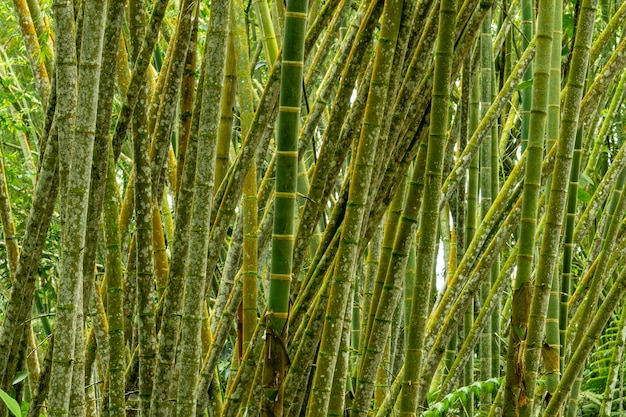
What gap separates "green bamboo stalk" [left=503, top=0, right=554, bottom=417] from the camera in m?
1.43

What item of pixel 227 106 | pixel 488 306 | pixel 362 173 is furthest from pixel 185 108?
pixel 488 306

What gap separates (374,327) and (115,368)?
53 cm

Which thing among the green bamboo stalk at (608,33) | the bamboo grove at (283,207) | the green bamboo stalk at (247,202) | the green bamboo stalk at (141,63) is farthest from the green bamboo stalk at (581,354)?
the green bamboo stalk at (141,63)

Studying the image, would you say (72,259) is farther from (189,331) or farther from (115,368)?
(115,368)

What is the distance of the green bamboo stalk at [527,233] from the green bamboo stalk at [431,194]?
0.16 m

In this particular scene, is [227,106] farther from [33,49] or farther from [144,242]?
[33,49]

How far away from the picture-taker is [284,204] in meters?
1.20

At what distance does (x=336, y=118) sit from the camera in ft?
5.02

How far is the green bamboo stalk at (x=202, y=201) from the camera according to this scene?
137 centimetres

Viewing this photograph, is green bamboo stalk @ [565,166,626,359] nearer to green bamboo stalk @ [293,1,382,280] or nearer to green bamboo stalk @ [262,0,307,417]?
green bamboo stalk @ [293,1,382,280]

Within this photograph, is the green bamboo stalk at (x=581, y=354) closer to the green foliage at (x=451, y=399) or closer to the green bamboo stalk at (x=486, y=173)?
the green foliage at (x=451, y=399)

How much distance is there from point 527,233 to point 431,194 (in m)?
0.20

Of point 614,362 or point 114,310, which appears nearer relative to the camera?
point 114,310

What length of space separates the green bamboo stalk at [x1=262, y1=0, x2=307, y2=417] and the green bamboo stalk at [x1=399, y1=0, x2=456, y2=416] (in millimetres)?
314
